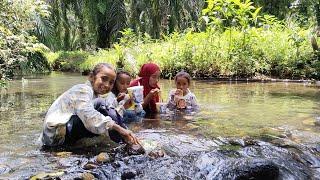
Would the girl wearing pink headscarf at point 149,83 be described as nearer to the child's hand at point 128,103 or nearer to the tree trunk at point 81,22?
the child's hand at point 128,103

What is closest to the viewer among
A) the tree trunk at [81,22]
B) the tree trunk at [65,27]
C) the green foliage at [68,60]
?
the green foliage at [68,60]

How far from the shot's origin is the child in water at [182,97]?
6.71 m

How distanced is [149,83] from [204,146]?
2.31 m

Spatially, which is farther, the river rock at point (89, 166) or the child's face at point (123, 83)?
the child's face at point (123, 83)

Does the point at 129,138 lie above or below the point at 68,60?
below

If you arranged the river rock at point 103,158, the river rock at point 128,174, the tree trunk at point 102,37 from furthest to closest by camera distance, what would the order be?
the tree trunk at point 102,37 < the river rock at point 103,158 < the river rock at point 128,174

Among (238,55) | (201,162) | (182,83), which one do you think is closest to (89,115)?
(201,162)

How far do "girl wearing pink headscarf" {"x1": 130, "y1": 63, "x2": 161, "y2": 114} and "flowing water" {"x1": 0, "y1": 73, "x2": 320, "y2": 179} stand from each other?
1.27 feet

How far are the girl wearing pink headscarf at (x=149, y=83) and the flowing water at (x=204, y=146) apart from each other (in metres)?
0.39

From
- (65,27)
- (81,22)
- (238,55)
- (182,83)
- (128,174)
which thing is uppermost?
(81,22)

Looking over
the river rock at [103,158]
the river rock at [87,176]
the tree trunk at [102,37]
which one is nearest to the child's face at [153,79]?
the river rock at [103,158]

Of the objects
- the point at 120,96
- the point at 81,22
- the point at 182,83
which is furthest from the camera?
the point at 81,22

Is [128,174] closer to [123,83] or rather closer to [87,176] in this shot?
[87,176]

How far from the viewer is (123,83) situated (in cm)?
594
